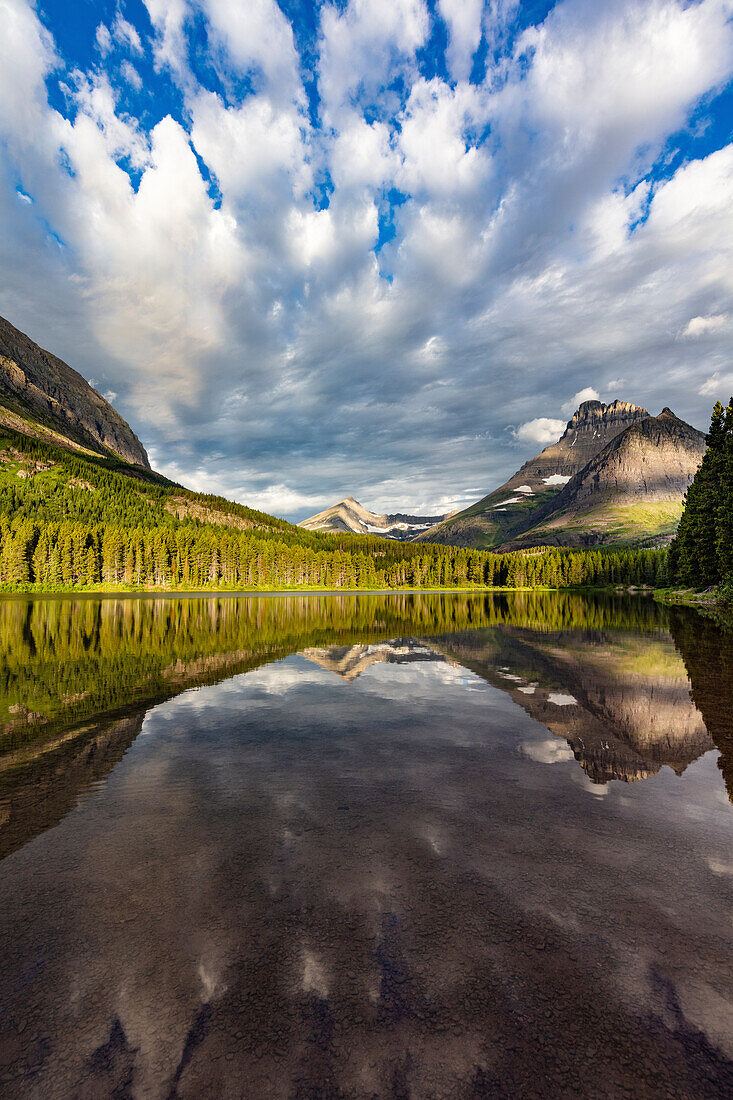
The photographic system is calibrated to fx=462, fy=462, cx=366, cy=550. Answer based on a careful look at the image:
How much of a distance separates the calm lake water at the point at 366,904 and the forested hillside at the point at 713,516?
61.9 m

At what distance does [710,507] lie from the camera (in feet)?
243

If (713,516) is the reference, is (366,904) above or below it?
below

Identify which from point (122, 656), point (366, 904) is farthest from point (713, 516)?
point (366, 904)

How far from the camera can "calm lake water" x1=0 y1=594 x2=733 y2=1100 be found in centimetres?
432

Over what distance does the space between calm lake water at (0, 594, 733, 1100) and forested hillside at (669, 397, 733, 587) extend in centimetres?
6185

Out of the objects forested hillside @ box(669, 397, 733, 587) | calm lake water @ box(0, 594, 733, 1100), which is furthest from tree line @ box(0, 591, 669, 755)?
forested hillside @ box(669, 397, 733, 587)

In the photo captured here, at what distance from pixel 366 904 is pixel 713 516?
84.7 metres

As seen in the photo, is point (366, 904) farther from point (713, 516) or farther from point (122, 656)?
point (713, 516)

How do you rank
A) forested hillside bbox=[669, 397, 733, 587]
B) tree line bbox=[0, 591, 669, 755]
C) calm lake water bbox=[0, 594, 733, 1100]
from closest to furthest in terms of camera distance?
calm lake water bbox=[0, 594, 733, 1100] → tree line bbox=[0, 591, 669, 755] → forested hillside bbox=[669, 397, 733, 587]

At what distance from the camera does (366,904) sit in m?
6.57

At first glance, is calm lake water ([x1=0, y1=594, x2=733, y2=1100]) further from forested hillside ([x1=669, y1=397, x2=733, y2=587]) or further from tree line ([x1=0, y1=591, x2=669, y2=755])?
forested hillside ([x1=669, y1=397, x2=733, y2=587])

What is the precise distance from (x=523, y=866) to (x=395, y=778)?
3982 millimetres

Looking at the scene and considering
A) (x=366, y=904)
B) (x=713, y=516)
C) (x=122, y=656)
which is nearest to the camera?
(x=366, y=904)

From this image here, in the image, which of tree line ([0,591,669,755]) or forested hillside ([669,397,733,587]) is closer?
tree line ([0,591,669,755])
